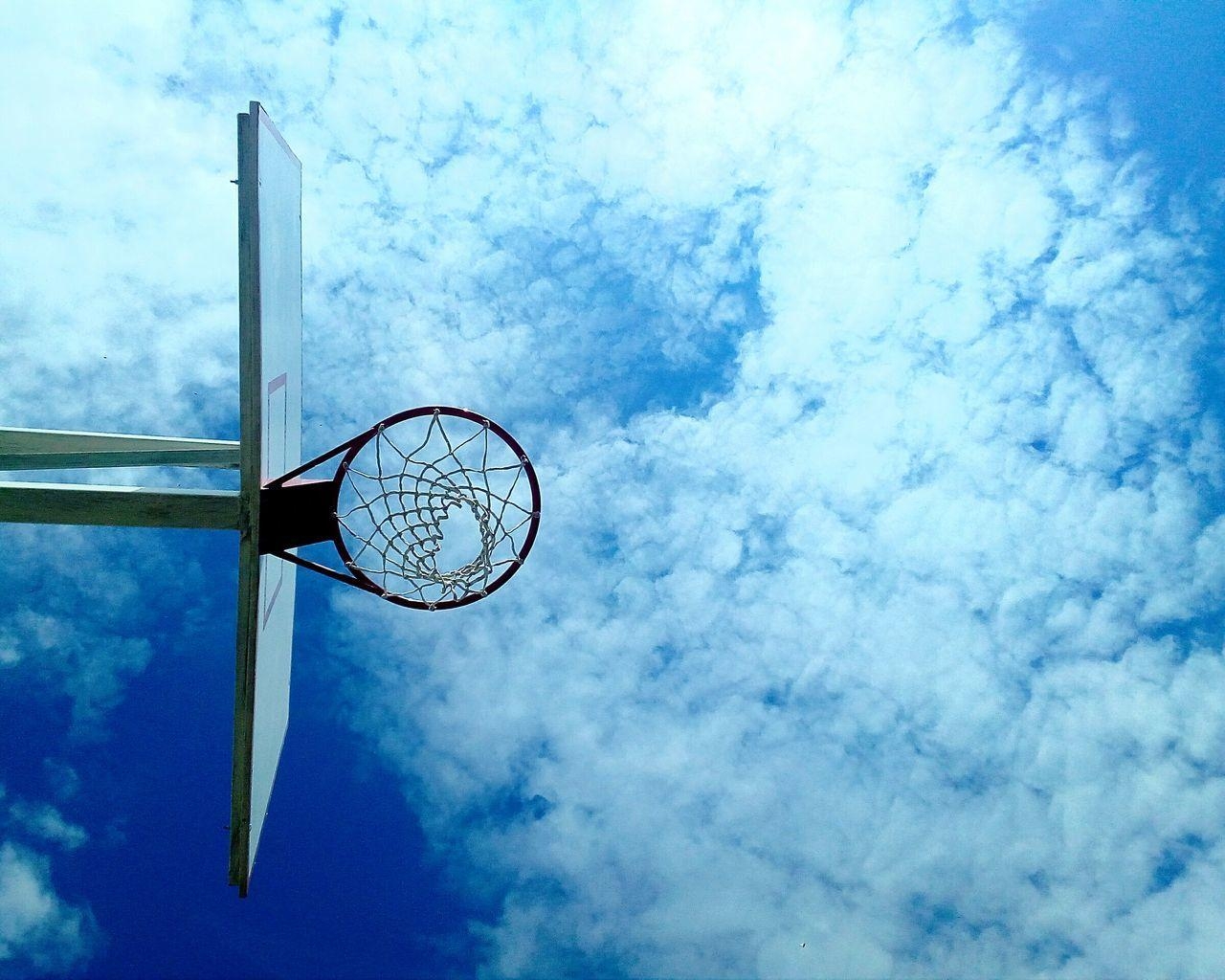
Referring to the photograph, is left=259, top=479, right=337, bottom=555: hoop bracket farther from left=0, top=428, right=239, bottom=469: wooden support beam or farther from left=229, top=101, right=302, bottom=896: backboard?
left=0, top=428, right=239, bottom=469: wooden support beam

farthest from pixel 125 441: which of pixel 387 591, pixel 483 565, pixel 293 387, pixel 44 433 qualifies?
pixel 483 565

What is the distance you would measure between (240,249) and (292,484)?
4.36 feet

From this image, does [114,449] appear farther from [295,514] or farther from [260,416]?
[260,416]

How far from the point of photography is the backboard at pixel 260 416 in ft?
14.2

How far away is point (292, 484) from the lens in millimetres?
4961

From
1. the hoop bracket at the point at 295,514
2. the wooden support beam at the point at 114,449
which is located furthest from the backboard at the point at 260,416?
the wooden support beam at the point at 114,449

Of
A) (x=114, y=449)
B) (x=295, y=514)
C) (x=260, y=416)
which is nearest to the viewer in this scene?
(x=260, y=416)

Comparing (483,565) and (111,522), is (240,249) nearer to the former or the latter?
(111,522)

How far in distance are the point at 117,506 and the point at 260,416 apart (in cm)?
91

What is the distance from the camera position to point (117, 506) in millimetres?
4574

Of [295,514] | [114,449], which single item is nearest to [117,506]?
[295,514]

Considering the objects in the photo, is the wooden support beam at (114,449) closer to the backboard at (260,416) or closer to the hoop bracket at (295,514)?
the backboard at (260,416)

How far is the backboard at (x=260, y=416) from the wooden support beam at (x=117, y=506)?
0.16 meters

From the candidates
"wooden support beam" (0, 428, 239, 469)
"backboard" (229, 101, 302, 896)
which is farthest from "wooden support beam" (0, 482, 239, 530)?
"wooden support beam" (0, 428, 239, 469)
